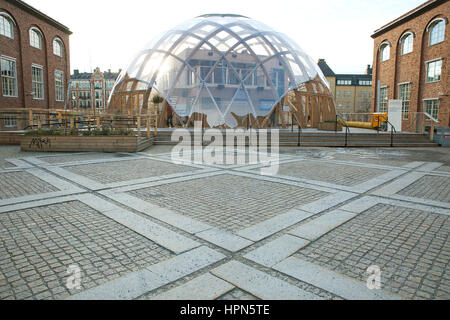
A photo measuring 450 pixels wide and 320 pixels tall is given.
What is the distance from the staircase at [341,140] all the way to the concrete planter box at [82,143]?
10.8 feet

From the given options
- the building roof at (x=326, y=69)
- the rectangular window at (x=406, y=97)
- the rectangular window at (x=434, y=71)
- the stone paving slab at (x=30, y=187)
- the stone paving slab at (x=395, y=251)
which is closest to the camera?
the stone paving slab at (x=395, y=251)

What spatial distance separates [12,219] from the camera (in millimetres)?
4543

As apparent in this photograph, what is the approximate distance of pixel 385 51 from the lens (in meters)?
29.1

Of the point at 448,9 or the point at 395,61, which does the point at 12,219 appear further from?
the point at 395,61

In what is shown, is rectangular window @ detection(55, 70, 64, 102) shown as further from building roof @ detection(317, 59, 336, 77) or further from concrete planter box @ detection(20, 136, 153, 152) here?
building roof @ detection(317, 59, 336, 77)

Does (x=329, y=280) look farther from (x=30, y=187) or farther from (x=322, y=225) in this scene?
(x=30, y=187)

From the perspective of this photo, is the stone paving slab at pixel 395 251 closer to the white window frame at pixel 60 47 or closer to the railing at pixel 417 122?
the railing at pixel 417 122

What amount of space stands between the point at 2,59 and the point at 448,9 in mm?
32220

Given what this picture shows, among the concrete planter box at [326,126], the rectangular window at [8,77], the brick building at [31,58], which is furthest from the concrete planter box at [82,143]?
the rectangular window at [8,77]

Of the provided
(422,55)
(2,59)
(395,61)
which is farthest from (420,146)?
(2,59)

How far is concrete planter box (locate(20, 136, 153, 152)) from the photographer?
12.9m

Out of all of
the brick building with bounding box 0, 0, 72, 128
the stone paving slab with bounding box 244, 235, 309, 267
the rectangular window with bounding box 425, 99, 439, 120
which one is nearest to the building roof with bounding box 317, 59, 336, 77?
the rectangular window with bounding box 425, 99, 439, 120

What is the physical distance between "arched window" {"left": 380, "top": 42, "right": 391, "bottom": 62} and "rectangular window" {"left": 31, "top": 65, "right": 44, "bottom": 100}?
32.1 m

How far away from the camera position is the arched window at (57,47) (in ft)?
102
